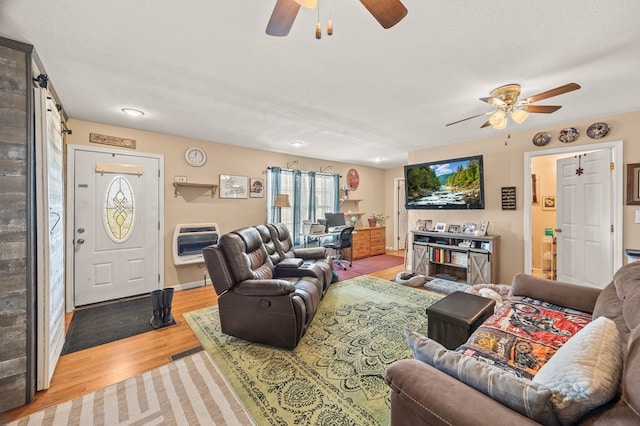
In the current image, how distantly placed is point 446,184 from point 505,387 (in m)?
4.13

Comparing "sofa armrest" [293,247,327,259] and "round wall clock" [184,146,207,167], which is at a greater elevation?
"round wall clock" [184,146,207,167]

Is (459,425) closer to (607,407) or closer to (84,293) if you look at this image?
(607,407)

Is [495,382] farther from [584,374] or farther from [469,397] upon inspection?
[584,374]

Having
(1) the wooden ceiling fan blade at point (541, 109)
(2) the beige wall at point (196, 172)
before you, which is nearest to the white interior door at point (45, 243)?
(2) the beige wall at point (196, 172)

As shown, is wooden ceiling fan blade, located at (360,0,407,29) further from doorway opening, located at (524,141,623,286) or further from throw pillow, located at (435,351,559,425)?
doorway opening, located at (524,141,623,286)

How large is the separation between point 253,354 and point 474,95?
3211 millimetres

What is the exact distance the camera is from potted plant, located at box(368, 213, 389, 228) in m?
6.81

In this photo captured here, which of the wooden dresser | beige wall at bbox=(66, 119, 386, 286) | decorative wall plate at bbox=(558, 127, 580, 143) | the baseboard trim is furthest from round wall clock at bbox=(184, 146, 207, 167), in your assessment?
decorative wall plate at bbox=(558, 127, 580, 143)

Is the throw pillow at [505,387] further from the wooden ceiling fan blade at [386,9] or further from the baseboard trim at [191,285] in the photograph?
the baseboard trim at [191,285]

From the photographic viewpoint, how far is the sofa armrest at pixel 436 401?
2.78ft

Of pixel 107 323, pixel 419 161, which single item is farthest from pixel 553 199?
pixel 107 323

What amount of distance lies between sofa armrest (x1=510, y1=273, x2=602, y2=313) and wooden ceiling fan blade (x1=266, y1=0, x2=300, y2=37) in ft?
9.09

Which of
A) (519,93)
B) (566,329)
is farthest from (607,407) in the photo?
(519,93)

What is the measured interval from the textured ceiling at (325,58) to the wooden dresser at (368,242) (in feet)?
11.1
